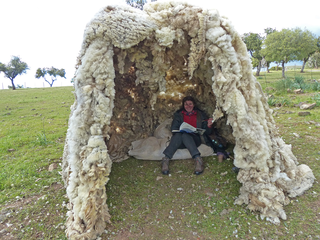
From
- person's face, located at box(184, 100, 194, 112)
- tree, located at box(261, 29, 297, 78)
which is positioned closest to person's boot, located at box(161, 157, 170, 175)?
person's face, located at box(184, 100, 194, 112)

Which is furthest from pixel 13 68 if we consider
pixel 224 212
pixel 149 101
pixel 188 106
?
pixel 224 212

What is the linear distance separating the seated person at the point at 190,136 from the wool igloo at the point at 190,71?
1056mm

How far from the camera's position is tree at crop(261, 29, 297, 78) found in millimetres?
16906

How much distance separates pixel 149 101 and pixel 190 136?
119 centimetres

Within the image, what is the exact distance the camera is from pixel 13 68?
3066 cm

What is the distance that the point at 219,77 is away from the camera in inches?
101

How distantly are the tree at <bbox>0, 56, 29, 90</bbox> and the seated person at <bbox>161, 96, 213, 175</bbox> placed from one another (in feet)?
112

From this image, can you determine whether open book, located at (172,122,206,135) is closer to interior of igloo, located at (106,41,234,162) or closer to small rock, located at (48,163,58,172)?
interior of igloo, located at (106,41,234,162)

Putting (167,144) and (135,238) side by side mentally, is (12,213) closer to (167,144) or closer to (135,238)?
(135,238)

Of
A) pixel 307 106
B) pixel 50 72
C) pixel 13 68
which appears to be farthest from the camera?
pixel 50 72

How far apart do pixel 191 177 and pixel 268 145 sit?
129cm

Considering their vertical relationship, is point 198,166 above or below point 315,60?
below

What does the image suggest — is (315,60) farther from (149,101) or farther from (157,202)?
(157,202)

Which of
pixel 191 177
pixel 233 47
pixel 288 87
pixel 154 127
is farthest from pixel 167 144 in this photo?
pixel 288 87
